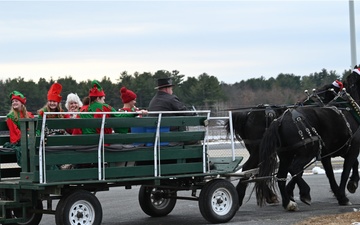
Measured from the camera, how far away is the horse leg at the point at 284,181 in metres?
12.8

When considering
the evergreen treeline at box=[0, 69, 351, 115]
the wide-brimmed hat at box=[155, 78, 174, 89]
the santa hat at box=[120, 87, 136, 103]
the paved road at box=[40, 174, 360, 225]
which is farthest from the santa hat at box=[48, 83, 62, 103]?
the evergreen treeline at box=[0, 69, 351, 115]

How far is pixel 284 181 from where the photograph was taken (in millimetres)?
12742

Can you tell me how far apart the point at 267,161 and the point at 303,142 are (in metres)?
0.73

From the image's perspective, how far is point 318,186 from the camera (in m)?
17.0

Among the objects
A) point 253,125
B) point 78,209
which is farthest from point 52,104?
point 253,125

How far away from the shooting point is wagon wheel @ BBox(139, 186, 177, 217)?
490 inches

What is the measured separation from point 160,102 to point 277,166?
2.58 m

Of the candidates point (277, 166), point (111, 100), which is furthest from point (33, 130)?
point (111, 100)

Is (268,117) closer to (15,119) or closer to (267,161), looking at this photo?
(267,161)

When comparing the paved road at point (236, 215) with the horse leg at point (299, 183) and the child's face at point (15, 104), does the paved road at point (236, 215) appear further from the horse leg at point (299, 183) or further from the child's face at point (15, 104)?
the child's face at point (15, 104)

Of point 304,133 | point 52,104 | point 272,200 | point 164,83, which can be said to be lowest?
point 272,200

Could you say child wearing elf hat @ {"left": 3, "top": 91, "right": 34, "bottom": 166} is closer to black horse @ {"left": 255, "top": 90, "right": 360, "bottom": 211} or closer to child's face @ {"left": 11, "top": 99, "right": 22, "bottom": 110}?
child's face @ {"left": 11, "top": 99, "right": 22, "bottom": 110}

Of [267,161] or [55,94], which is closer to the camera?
[55,94]

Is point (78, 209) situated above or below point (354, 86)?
below
